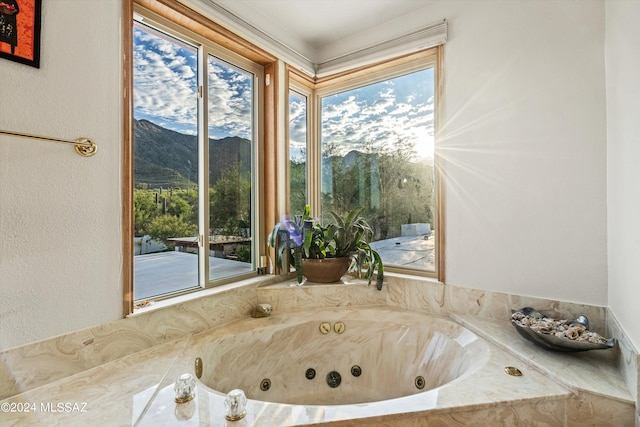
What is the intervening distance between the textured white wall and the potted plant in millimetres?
544

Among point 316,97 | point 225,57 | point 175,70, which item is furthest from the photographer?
point 316,97

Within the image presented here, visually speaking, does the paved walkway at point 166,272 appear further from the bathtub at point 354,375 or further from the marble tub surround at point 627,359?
the marble tub surround at point 627,359

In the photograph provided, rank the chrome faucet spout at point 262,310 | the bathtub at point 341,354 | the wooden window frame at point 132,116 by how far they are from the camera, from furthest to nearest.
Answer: the chrome faucet spout at point 262,310 → the bathtub at point 341,354 → the wooden window frame at point 132,116

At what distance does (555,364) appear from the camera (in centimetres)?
128

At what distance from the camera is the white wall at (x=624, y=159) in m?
1.09

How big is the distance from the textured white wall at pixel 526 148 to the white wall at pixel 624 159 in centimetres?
8

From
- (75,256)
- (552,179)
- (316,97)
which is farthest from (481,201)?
(75,256)

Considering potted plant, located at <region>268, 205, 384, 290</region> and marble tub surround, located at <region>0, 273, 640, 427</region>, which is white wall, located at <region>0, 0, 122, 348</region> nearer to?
marble tub surround, located at <region>0, 273, 640, 427</region>

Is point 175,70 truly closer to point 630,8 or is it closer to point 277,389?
point 277,389

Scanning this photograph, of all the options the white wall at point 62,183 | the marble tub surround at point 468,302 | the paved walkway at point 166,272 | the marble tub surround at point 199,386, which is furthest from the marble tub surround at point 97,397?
the marble tub surround at point 468,302

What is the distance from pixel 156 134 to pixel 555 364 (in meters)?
2.10

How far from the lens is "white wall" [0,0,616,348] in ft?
3.66

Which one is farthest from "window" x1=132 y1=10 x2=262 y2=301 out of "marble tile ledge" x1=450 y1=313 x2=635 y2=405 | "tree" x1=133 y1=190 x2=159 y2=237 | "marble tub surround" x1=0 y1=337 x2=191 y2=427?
"marble tile ledge" x1=450 y1=313 x2=635 y2=405

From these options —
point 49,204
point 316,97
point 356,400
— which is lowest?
point 356,400
